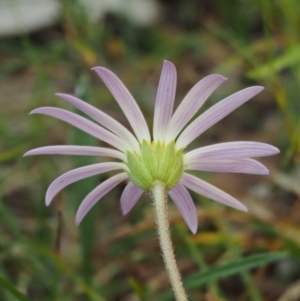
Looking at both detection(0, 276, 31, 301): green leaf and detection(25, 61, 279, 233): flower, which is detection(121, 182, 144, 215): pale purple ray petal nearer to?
detection(25, 61, 279, 233): flower

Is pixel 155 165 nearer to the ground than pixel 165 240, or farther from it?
farther from it

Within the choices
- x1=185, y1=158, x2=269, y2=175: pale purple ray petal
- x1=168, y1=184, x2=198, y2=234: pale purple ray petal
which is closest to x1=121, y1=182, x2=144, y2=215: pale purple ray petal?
x1=168, y1=184, x2=198, y2=234: pale purple ray petal

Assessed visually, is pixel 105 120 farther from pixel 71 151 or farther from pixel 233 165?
pixel 233 165

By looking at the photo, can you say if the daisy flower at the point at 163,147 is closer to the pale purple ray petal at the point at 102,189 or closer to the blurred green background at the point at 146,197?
the pale purple ray petal at the point at 102,189

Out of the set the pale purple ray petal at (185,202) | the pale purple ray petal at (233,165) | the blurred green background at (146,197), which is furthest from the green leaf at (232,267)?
the pale purple ray petal at (233,165)

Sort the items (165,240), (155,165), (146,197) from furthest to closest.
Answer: (146,197) < (155,165) < (165,240)

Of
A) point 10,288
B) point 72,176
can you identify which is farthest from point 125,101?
point 10,288
